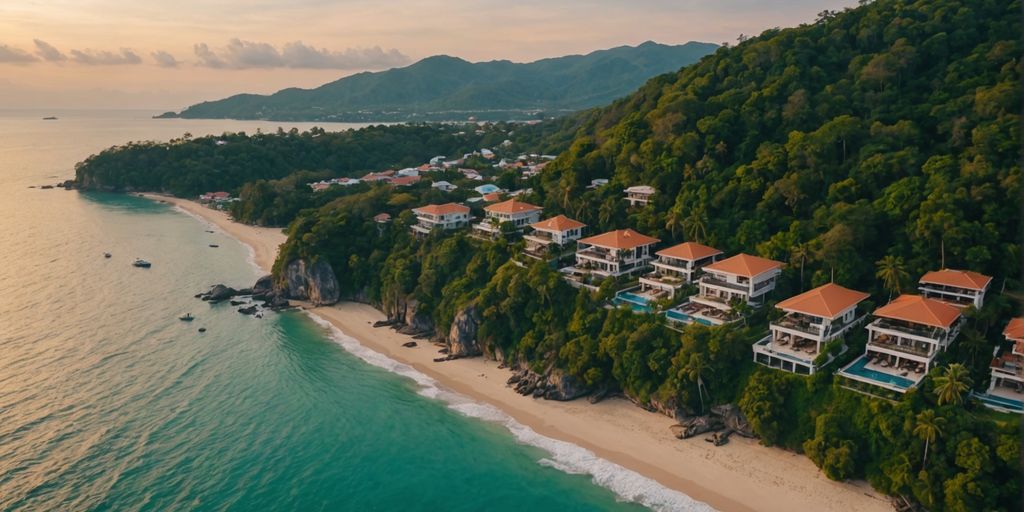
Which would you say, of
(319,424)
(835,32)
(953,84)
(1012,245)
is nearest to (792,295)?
(1012,245)

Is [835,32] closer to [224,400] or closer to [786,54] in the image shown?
[786,54]

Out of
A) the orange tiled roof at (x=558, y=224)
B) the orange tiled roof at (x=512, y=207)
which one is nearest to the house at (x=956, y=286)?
the orange tiled roof at (x=558, y=224)

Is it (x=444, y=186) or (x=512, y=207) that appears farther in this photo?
(x=444, y=186)

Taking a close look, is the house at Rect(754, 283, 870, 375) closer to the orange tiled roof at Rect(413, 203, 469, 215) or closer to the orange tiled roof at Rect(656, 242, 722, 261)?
the orange tiled roof at Rect(656, 242, 722, 261)

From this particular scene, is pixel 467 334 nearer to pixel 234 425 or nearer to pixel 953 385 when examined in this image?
pixel 234 425

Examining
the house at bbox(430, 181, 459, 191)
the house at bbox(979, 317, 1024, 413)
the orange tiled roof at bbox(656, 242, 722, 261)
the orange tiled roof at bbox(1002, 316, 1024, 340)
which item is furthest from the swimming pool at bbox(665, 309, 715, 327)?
the house at bbox(430, 181, 459, 191)

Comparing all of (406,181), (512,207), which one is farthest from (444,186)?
(512,207)

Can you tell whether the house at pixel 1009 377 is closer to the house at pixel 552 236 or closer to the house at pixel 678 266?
the house at pixel 678 266
